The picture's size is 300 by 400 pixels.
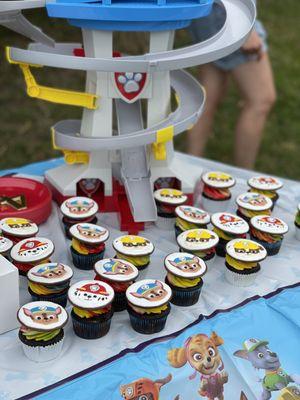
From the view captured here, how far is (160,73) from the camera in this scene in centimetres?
136

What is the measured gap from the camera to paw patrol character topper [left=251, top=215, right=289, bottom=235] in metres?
1.28

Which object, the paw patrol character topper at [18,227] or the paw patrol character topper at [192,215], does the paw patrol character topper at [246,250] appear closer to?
the paw patrol character topper at [192,215]

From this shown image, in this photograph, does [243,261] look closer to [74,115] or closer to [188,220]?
[188,220]

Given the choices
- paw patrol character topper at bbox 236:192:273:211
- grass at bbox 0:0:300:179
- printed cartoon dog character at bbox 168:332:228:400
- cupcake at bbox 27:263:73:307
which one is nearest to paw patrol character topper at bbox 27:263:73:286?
cupcake at bbox 27:263:73:307

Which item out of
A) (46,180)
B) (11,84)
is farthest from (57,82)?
(46,180)

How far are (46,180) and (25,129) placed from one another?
56.4 inches

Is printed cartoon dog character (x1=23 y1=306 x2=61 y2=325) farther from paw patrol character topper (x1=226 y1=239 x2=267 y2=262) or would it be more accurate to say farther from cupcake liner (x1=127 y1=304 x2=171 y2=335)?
paw patrol character topper (x1=226 y1=239 x2=267 y2=262)

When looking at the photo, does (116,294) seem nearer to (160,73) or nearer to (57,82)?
(160,73)

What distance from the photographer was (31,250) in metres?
1.15

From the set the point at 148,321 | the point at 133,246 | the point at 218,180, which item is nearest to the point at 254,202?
the point at 218,180

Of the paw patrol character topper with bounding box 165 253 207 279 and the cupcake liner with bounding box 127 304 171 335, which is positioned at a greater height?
the paw patrol character topper with bounding box 165 253 207 279

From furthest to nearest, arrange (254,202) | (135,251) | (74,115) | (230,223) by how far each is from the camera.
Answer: (74,115) → (254,202) → (230,223) → (135,251)

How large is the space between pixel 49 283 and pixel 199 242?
31cm

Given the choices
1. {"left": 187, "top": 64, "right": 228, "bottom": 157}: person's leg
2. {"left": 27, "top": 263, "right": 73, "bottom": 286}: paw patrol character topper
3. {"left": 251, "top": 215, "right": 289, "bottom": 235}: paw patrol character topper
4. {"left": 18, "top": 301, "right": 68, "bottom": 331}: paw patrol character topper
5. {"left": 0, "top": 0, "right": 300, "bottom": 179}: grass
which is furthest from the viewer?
{"left": 0, "top": 0, "right": 300, "bottom": 179}: grass
